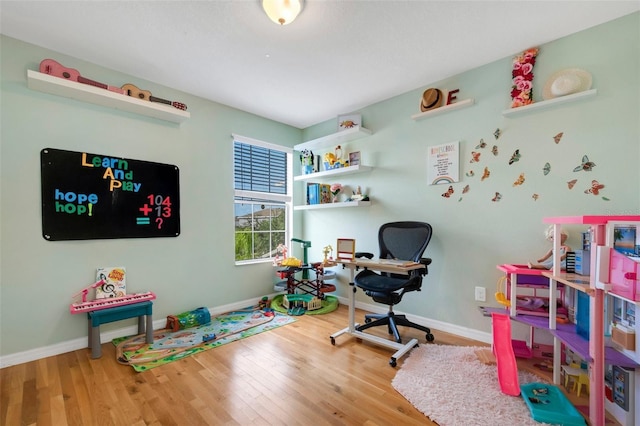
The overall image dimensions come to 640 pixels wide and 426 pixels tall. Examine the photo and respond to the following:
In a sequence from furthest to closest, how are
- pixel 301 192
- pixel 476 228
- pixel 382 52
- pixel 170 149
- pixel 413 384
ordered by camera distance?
pixel 301 192 → pixel 170 149 → pixel 476 228 → pixel 382 52 → pixel 413 384

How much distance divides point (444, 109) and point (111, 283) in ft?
11.4

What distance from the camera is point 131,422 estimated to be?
1486mm

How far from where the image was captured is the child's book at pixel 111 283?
2434mm

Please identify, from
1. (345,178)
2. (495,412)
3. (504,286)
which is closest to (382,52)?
(345,178)

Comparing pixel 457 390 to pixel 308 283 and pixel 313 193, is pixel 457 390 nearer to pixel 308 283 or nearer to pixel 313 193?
pixel 308 283

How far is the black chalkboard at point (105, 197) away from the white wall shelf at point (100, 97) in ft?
1.53

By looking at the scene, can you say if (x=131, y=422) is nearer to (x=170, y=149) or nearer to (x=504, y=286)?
(x=170, y=149)

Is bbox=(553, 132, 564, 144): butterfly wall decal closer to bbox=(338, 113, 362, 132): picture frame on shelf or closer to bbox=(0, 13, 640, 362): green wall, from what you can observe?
bbox=(0, 13, 640, 362): green wall

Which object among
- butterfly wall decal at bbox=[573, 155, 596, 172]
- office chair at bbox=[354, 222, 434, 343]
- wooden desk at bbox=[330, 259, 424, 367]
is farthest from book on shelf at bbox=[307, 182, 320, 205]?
butterfly wall decal at bbox=[573, 155, 596, 172]

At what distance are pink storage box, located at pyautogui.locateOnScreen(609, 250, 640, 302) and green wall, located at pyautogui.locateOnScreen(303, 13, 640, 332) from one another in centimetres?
91

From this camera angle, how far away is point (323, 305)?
339 cm

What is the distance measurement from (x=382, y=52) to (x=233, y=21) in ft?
3.83

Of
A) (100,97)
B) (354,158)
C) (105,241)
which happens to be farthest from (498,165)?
(105,241)

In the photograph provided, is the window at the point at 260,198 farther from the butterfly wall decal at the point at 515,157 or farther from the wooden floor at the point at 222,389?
the butterfly wall decal at the point at 515,157
